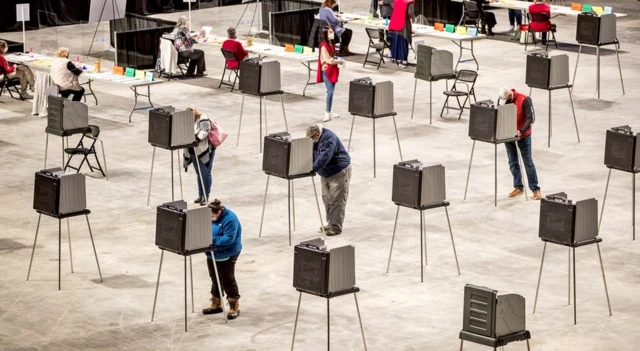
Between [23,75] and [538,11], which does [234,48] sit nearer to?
[23,75]

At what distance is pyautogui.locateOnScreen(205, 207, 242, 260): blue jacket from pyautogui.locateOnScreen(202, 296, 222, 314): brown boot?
0.59 meters

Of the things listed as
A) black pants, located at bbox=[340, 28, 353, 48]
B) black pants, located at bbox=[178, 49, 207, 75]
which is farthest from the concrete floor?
black pants, located at bbox=[340, 28, 353, 48]

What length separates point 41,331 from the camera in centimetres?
1274

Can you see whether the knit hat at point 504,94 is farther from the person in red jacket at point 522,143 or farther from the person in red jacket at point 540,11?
the person in red jacket at point 540,11

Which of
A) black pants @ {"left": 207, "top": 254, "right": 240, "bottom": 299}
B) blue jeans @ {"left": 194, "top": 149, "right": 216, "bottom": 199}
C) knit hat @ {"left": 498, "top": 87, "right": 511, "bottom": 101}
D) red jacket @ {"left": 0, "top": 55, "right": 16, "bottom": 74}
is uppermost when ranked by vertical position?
knit hat @ {"left": 498, "top": 87, "right": 511, "bottom": 101}

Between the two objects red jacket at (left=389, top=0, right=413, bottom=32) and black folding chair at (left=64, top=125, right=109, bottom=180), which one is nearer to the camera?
black folding chair at (left=64, top=125, right=109, bottom=180)

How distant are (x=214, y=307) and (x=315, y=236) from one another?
2.69m

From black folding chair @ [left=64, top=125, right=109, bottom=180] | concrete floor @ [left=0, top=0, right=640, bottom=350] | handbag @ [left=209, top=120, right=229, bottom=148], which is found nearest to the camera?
concrete floor @ [left=0, top=0, right=640, bottom=350]

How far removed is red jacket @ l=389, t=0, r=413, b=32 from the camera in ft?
82.2

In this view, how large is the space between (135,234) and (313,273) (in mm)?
4633

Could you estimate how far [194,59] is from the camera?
80.6ft

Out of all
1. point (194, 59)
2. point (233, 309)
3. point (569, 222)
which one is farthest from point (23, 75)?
point (569, 222)

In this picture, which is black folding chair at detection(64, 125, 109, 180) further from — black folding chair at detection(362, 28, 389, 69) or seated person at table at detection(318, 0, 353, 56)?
black folding chair at detection(362, 28, 389, 69)

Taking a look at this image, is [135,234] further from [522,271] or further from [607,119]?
[607,119]
